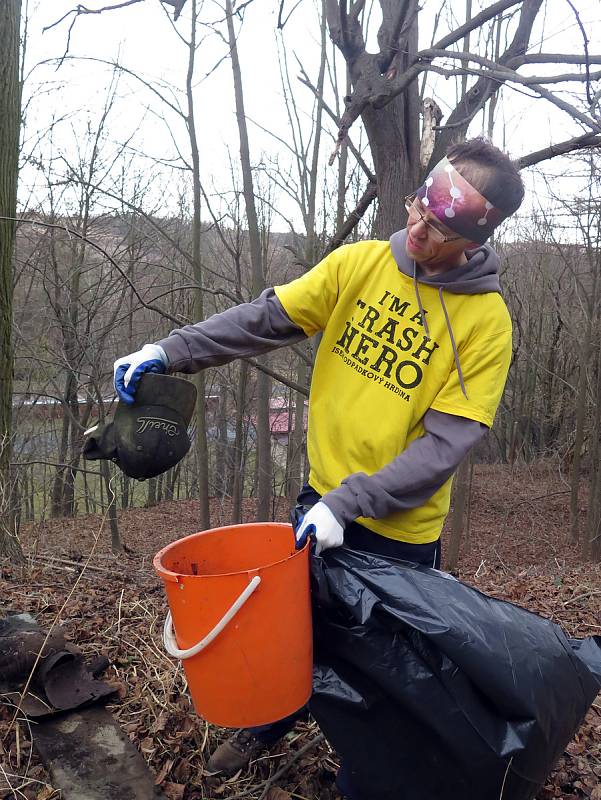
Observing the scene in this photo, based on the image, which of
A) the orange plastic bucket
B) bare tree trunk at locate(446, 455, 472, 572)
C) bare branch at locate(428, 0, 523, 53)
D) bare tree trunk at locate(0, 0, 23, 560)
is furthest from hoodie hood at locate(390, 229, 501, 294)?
bare tree trunk at locate(446, 455, 472, 572)

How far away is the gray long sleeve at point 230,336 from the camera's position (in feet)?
6.01

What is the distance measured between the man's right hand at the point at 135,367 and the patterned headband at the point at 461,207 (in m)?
0.89

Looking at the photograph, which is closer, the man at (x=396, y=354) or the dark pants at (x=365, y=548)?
the man at (x=396, y=354)

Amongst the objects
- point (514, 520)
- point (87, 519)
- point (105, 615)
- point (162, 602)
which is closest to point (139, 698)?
point (105, 615)

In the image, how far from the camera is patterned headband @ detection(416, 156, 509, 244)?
5.69ft

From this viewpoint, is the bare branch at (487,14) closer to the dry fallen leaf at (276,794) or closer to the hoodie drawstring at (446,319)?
the hoodie drawstring at (446,319)

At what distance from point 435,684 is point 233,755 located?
2.61ft

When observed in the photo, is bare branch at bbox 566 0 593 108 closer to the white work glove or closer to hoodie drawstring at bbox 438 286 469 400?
hoodie drawstring at bbox 438 286 469 400

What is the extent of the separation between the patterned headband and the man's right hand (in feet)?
2.90

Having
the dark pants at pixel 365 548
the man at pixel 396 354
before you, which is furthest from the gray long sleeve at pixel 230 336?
the dark pants at pixel 365 548

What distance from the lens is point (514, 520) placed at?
12.3 metres

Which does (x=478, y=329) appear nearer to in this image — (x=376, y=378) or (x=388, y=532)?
(x=376, y=378)

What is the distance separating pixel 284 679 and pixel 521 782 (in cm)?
64

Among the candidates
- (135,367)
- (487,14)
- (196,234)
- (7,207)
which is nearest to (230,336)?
(135,367)
